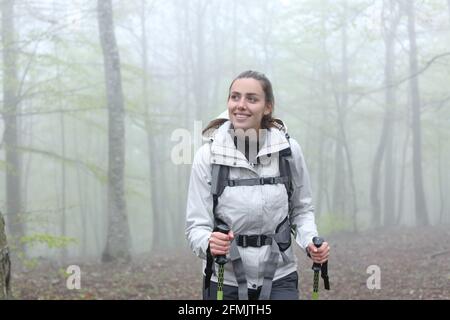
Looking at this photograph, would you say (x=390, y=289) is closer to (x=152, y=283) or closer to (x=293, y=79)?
(x=152, y=283)

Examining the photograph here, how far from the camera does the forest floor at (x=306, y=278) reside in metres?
8.30

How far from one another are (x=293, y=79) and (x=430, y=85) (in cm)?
756

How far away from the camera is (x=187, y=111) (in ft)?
87.5

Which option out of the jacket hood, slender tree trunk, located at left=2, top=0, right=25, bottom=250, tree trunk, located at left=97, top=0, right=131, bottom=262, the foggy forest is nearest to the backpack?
the jacket hood

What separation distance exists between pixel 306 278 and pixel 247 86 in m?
8.21

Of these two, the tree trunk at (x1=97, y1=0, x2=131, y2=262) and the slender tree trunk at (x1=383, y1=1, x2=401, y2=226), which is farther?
the slender tree trunk at (x1=383, y1=1, x2=401, y2=226)

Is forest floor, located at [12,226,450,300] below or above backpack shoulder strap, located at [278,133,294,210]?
below

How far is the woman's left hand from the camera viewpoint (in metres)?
2.89

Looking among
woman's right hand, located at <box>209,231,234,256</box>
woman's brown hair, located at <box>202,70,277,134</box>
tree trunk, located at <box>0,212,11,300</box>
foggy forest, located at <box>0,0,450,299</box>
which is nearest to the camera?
woman's right hand, located at <box>209,231,234,256</box>

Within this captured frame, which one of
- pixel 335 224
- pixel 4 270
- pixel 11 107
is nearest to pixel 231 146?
pixel 4 270

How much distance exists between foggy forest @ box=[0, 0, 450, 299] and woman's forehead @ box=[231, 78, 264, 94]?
2.70 meters

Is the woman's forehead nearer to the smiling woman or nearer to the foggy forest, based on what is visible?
the smiling woman

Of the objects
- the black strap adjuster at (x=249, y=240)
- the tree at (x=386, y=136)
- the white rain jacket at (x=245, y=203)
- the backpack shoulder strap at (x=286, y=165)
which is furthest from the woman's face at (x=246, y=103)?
the tree at (x=386, y=136)
